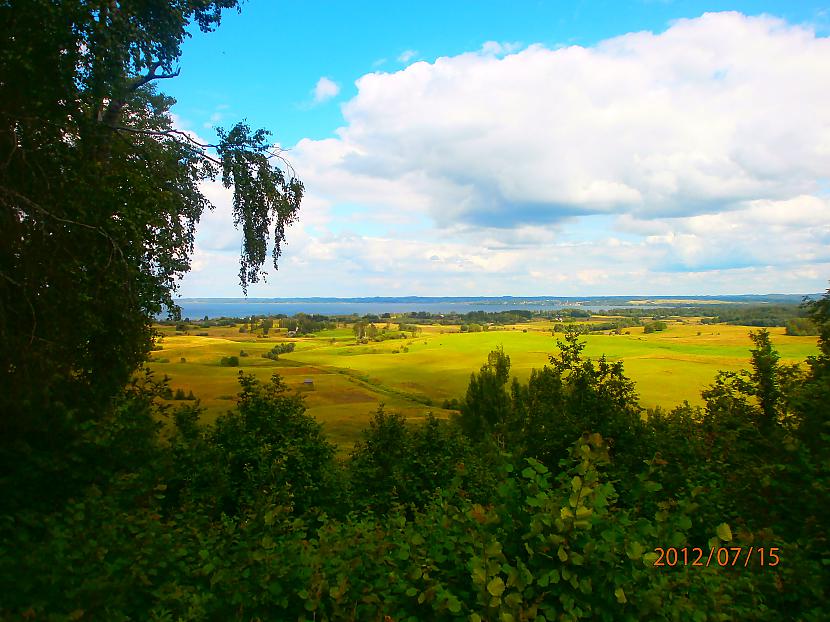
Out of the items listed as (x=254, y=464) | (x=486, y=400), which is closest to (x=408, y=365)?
(x=486, y=400)

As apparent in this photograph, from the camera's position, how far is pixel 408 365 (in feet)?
349

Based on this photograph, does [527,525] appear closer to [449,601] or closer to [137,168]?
[449,601]

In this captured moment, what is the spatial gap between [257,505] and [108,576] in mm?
2278

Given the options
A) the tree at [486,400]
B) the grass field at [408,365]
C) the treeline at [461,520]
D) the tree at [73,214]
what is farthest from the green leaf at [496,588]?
the tree at [486,400]

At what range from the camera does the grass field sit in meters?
60.2

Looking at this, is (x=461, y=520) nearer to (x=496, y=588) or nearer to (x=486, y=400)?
(x=496, y=588)

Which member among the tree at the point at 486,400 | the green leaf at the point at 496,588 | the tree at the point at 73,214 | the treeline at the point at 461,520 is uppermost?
the tree at the point at 73,214

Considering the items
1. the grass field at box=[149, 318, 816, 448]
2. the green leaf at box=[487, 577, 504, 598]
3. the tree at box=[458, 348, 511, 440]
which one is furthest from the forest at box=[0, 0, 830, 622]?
the tree at box=[458, 348, 511, 440]

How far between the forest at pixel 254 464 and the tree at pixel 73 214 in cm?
5

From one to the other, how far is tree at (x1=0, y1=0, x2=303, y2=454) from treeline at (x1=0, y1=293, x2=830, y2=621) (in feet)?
3.93

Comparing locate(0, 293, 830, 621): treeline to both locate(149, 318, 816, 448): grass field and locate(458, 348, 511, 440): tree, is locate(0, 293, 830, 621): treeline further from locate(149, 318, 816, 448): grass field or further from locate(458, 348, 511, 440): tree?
locate(458, 348, 511, 440): tree

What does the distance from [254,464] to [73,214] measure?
756 cm

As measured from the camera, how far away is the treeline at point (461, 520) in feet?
13.2

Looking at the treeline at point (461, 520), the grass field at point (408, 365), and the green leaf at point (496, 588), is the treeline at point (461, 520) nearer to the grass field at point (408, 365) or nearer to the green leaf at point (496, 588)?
the green leaf at point (496, 588)
